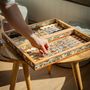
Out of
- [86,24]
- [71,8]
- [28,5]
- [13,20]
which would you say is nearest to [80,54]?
[13,20]

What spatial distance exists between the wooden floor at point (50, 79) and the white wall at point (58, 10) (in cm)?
41

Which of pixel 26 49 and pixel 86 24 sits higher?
pixel 26 49

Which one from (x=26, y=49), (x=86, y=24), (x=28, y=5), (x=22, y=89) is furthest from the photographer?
(x=28, y=5)

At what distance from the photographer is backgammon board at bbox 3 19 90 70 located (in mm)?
1036

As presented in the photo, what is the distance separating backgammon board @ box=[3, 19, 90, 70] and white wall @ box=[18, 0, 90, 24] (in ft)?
1.57

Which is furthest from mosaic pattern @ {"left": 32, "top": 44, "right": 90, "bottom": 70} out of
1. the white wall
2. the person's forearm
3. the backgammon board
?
the white wall

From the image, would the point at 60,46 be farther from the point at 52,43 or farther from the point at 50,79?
the point at 50,79

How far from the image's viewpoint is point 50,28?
131 centimetres

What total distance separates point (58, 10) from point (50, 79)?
2.10 ft

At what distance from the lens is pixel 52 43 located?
3.84ft

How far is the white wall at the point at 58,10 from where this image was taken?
178 centimetres

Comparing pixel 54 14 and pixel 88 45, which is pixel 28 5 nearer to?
pixel 54 14

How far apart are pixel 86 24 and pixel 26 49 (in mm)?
772

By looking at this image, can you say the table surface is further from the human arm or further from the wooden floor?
the wooden floor
